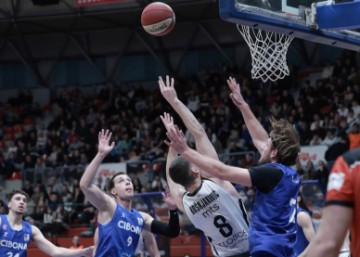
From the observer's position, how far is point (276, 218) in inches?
199

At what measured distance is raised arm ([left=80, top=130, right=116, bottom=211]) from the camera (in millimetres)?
6434

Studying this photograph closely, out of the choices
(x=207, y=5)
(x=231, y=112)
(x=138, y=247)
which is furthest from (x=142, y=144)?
(x=138, y=247)

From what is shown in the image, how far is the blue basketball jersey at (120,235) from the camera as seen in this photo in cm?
699

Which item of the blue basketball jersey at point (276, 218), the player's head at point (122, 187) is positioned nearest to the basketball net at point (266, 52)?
the player's head at point (122, 187)

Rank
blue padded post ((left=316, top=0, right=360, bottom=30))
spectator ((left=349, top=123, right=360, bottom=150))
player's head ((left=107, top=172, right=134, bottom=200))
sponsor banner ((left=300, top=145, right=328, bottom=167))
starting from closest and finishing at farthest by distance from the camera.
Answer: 1. player's head ((left=107, top=172, right=134, bottom=200))
2. blue padded post ((left=316, top=0, right=360, bottom=30))
3. spectator ((left=349, top=123, right=360, bottom=150))
4. sponsor banner ((left=300, top=145, right=328, bottom=167))

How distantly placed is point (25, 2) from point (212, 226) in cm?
1982

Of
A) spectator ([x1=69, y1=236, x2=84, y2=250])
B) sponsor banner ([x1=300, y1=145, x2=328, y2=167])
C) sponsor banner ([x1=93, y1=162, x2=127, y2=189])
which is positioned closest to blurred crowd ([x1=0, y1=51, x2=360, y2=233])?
sponsor banner ([x1=300, y1=145, x2=328, y2=167])

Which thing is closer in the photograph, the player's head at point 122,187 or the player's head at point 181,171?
the player's head at point 181,171

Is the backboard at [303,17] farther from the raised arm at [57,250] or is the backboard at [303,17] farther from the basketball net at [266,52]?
the raised arm at [57,250]

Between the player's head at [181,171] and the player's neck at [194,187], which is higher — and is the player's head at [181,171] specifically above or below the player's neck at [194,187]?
above

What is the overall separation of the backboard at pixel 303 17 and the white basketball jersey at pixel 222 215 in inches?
86.0

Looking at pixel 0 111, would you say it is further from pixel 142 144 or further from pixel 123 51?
pixel 142 144

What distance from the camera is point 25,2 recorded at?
80.1 feet

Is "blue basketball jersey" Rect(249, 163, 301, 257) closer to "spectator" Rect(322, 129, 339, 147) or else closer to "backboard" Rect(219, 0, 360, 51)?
"backboard" Rect(219, 0, 360, 51)
